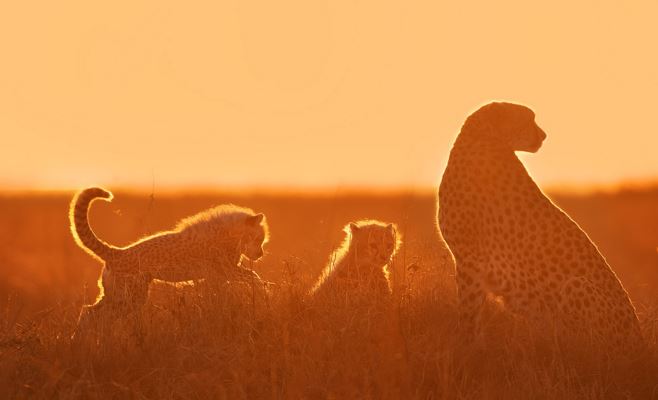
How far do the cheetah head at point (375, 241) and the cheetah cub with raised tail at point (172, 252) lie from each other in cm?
64

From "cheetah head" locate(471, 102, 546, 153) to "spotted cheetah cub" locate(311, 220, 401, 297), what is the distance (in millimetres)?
1117

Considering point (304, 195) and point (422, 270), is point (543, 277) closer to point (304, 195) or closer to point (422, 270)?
point (422, 270)

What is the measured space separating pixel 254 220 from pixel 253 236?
4.6 inches

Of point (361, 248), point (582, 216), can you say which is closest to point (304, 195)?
point (582, 216)

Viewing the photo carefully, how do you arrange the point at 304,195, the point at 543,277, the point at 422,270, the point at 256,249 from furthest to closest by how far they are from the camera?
the point at 304,195, the point at 256,249, the point at 422,270, the point at 543,277

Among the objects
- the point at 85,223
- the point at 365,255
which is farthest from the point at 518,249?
the point at 85,223

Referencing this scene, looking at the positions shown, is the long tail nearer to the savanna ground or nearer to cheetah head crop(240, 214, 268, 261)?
the savanna ground

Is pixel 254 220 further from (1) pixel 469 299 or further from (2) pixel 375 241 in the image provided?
(1) pixel 469 299

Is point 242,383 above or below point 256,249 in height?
below

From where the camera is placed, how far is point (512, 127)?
7086 millimetres

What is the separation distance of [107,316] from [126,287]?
0.69 meters

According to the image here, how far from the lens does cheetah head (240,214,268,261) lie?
8.02 metres

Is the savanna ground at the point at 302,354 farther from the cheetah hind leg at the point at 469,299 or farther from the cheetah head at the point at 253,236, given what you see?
the cheetah head at the point at 253,236

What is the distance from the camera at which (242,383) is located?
5.48m
